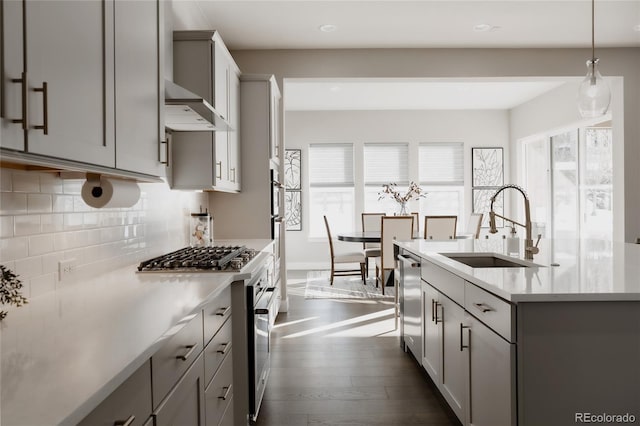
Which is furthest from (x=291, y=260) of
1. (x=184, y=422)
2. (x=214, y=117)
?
(x=184, y=422)

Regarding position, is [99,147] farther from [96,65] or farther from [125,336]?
[125,336]

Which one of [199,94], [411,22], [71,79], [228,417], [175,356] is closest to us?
[71,79]

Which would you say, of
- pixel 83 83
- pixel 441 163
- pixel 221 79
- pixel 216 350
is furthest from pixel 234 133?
pixel 441 163

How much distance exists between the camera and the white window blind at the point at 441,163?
8625 millimetres

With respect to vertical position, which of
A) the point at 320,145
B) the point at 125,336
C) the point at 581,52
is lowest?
the point at 125,336

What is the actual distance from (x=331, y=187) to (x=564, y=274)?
676cm

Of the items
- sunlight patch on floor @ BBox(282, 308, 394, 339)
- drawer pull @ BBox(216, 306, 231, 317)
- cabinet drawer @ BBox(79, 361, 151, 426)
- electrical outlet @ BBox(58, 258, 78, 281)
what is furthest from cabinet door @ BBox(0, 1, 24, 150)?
sunlight patch on floor @ BBox(282, 308, 394, 339)

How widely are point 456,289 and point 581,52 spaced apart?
4.24 meters

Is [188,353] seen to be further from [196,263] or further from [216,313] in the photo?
[196,263]

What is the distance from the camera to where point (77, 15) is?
1318 mm

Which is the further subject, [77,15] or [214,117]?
[214,117]

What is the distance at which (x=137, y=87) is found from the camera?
1.79 m

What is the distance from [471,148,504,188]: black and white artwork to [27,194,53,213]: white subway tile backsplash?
7.83 meters

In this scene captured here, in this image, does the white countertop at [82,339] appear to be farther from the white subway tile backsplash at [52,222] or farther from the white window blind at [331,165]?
the white window blind at [331,165]
